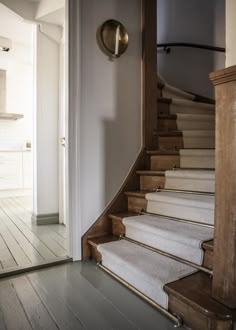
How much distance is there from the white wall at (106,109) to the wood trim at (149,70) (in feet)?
0.17

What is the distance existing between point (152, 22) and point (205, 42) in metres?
1.51

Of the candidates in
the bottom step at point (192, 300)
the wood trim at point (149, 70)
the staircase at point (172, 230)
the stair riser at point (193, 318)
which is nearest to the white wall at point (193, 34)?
the staircase at point (172, 230)

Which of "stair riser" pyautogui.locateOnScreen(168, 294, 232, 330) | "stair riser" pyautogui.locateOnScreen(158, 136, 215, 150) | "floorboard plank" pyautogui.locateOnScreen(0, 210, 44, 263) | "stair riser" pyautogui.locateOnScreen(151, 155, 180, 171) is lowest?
"floorboard plank" pyautogui.locateOnScreen(0, 210, 44, 263)

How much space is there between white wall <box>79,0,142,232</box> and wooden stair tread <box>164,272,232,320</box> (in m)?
0.89

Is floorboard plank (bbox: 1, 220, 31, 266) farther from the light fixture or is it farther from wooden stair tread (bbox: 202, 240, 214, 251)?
the light fixture

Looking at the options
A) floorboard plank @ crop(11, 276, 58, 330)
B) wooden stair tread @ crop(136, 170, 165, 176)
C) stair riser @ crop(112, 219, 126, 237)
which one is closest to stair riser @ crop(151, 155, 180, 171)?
wooden stair tread @ crop(136, 170, 165, 176)

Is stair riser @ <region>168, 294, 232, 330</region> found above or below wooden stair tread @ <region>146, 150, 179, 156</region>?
below

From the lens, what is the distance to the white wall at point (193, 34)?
3436 mm

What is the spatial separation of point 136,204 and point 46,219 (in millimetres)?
1339

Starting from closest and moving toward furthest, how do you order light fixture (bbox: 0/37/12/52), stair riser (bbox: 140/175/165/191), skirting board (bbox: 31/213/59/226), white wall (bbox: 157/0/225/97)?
stair riser (bbox: 140/175/165/191) → skirting board (bbox: 31/213/59/226) → white wall (bbox: 157/0/225/97) → light fixture (bbox: 0/37/12/52)

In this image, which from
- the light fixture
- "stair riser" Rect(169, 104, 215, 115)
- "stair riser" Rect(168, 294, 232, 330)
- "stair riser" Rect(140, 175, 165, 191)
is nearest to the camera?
"stair riser" Rect(168, 294, 232, 330)

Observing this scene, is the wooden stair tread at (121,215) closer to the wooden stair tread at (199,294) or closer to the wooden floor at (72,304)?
the wooden floor at (72,304)

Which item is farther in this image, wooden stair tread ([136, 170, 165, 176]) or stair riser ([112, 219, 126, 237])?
wooden stair tread ([136, 170, 165, 176])

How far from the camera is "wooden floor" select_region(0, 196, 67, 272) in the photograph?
1.90m
